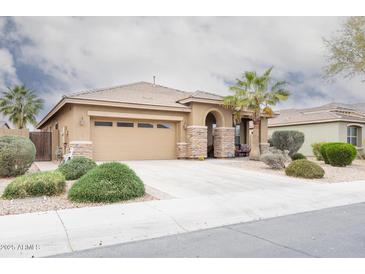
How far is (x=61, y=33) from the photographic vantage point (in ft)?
41.1

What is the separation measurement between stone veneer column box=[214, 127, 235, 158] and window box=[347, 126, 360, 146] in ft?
38.7

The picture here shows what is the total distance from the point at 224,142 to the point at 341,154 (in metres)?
6.87

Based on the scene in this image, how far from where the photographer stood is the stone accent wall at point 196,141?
60.2ft

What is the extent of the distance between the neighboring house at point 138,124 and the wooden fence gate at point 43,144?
1.45 feet

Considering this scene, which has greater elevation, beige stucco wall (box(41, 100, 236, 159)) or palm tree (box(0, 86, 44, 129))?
palm tree (box(0, 86, 44, 129))

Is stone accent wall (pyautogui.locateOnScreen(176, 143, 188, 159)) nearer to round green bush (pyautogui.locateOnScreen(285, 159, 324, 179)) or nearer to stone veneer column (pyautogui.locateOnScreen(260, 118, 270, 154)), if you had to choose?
stone veneer column (pyautogui.locateOnScreen(260, 118, 270, 154))

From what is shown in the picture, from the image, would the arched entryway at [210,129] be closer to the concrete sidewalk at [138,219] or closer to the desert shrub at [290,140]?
the desert shrub at [290,140]

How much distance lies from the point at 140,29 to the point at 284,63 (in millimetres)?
9693

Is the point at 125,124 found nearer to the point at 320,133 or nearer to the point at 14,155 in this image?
the point at 14,155

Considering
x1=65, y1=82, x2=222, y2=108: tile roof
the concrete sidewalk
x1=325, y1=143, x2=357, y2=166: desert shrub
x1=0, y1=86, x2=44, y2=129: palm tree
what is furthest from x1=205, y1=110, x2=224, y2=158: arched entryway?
x1=0, y1=86, x2=44, y2=129: palm tree

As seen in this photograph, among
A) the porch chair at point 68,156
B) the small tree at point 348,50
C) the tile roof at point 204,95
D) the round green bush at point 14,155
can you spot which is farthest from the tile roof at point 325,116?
the round green bush at point 14,155

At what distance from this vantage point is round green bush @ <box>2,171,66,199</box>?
720 centimetres

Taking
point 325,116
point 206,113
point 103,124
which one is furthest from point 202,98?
point 325,116
